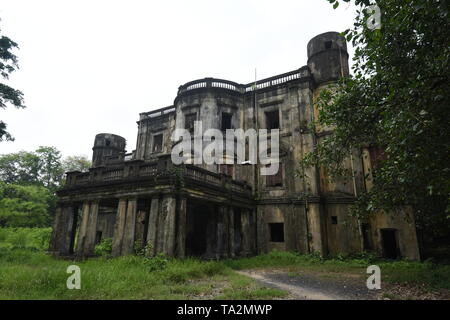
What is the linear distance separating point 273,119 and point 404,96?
529 inches

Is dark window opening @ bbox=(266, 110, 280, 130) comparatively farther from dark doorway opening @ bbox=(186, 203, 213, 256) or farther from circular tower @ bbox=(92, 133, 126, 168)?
circular tower @ bbox=(92, 133, 126, 168)

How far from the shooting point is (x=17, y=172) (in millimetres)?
36469

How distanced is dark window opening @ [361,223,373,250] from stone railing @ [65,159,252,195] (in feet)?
25.6

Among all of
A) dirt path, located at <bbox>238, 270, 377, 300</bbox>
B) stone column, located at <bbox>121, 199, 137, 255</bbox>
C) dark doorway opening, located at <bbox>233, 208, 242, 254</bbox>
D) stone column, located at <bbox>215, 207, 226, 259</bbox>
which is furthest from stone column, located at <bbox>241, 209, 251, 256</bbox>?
stone column, located at <bbox>121, 199, 137, 255</bbox>

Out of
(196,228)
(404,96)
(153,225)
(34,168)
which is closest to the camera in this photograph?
(404,96)

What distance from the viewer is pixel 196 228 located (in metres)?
16.2

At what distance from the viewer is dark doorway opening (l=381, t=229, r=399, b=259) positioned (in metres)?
14.9

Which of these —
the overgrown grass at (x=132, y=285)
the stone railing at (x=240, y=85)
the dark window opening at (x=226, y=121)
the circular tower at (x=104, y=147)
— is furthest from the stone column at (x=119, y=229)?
the circular tower at (x=104, y=147)

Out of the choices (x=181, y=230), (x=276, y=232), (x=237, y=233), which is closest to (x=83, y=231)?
(x=181, y=230)

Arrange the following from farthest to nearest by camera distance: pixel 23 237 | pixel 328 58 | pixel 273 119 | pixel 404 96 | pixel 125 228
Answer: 1. pixel 23 237
2. pixel 273 119
3. pixel 328 58
4. pixel 125 228
5. pixel 404 96

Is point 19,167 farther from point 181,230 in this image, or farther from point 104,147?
point 181,230

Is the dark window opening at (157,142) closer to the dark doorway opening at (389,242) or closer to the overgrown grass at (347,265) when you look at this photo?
the overgrown grass at (347,265)

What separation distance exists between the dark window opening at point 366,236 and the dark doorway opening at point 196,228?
9.15 m
